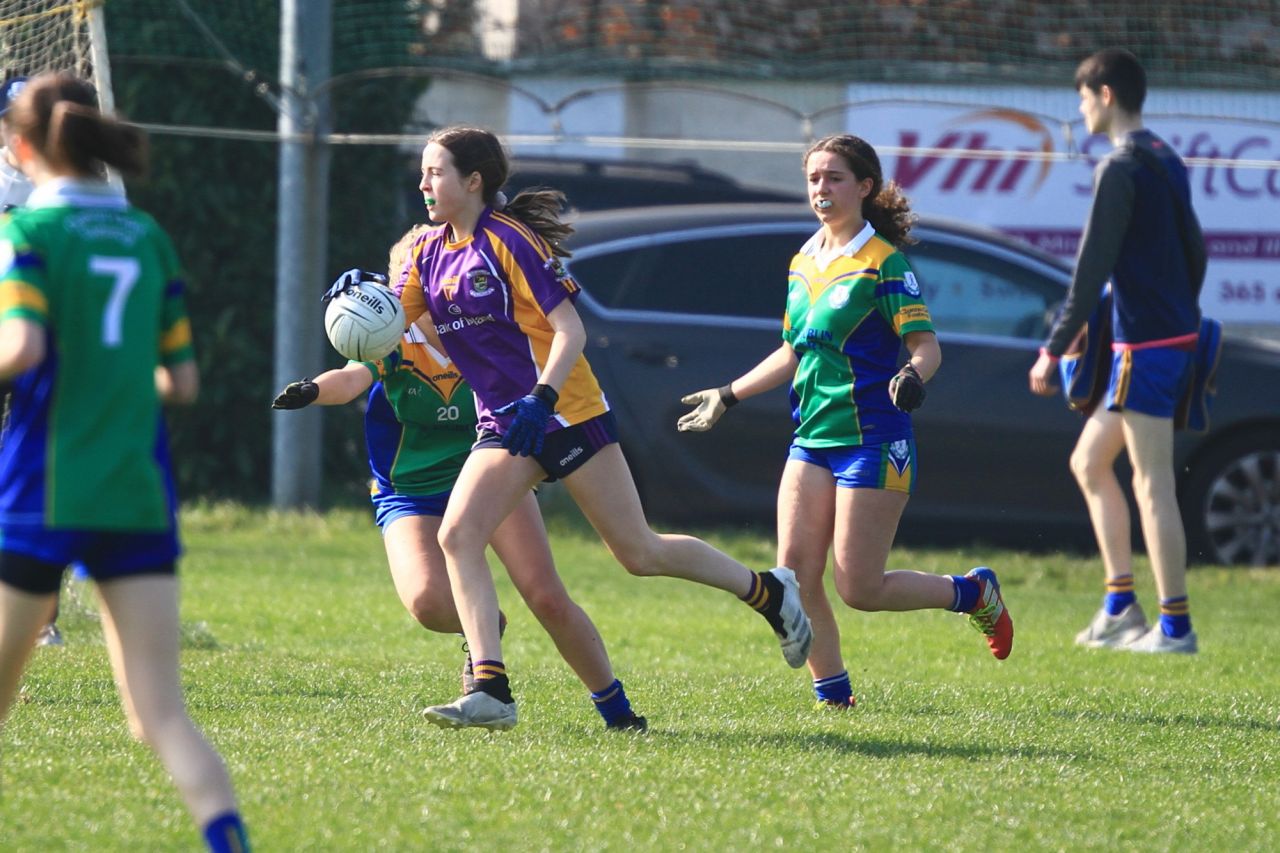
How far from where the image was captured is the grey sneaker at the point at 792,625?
5656mm

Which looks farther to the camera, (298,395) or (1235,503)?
(1235,503)

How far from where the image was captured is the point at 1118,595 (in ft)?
26.4

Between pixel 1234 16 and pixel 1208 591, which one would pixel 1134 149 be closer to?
pixel 1208 591

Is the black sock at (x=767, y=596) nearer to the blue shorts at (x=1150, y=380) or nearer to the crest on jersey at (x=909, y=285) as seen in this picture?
the crest on jersey at (x=909, y=285)

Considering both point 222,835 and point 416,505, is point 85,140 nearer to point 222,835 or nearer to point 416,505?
point 222,835

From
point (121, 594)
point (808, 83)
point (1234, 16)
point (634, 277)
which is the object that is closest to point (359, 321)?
point (121, 594)

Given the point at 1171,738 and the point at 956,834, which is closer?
the point at 956,834

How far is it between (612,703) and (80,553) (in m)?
2.31

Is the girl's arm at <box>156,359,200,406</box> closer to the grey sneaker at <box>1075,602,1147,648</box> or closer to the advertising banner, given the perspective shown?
the grey sneaker at <box>1075,602,1147,648</box>

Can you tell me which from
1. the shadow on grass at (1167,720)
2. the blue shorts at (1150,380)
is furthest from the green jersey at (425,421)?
the blue shorts at (1150,380)

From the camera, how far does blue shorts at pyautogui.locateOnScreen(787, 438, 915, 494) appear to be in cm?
594

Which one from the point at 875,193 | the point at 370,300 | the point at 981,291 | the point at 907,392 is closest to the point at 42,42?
the point at 370,300

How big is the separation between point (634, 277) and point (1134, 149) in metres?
3.70

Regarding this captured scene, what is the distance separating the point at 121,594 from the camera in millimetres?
3619
